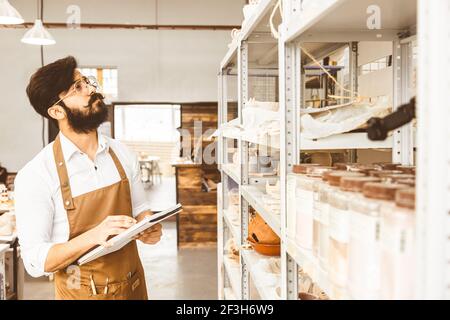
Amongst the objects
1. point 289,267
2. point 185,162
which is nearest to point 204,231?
point 185,162

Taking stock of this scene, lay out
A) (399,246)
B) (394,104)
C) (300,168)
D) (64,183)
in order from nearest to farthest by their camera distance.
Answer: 1. (399,246)
2. (300,168)
3. (394,104)
4. (64,183)

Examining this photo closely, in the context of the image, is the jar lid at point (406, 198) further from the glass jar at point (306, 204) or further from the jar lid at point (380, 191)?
the glass jar at point (306, 204)

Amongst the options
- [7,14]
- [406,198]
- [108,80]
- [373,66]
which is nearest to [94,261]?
[406,198]

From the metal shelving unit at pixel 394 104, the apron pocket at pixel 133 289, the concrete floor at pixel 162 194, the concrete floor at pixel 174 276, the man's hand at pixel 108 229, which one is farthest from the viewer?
the concrete floor at pixel 162 194

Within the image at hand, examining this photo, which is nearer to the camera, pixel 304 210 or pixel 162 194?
pixel 304 210

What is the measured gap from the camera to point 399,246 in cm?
79

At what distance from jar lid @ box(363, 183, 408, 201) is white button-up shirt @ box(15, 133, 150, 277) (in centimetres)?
159

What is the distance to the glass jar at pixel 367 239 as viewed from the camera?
87cm

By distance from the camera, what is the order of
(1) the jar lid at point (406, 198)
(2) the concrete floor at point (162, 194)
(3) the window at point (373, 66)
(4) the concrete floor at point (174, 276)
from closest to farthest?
1. (1) the jar lid at point (406, 198)
2. (3) the window at point (373, 66)
3. (4) the concrete floor at point (174, 276)
4. (2) the concrete floor at point (162, 194)

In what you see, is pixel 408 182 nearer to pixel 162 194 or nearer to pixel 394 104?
pixel 394 104

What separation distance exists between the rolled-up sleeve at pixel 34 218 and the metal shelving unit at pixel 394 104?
0.96 metres

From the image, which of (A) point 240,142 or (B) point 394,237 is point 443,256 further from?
(A) point 240,142

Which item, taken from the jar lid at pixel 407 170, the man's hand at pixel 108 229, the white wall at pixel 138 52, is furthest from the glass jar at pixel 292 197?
the white wall at pixel 138 52

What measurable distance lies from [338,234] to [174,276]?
4.72 meters
